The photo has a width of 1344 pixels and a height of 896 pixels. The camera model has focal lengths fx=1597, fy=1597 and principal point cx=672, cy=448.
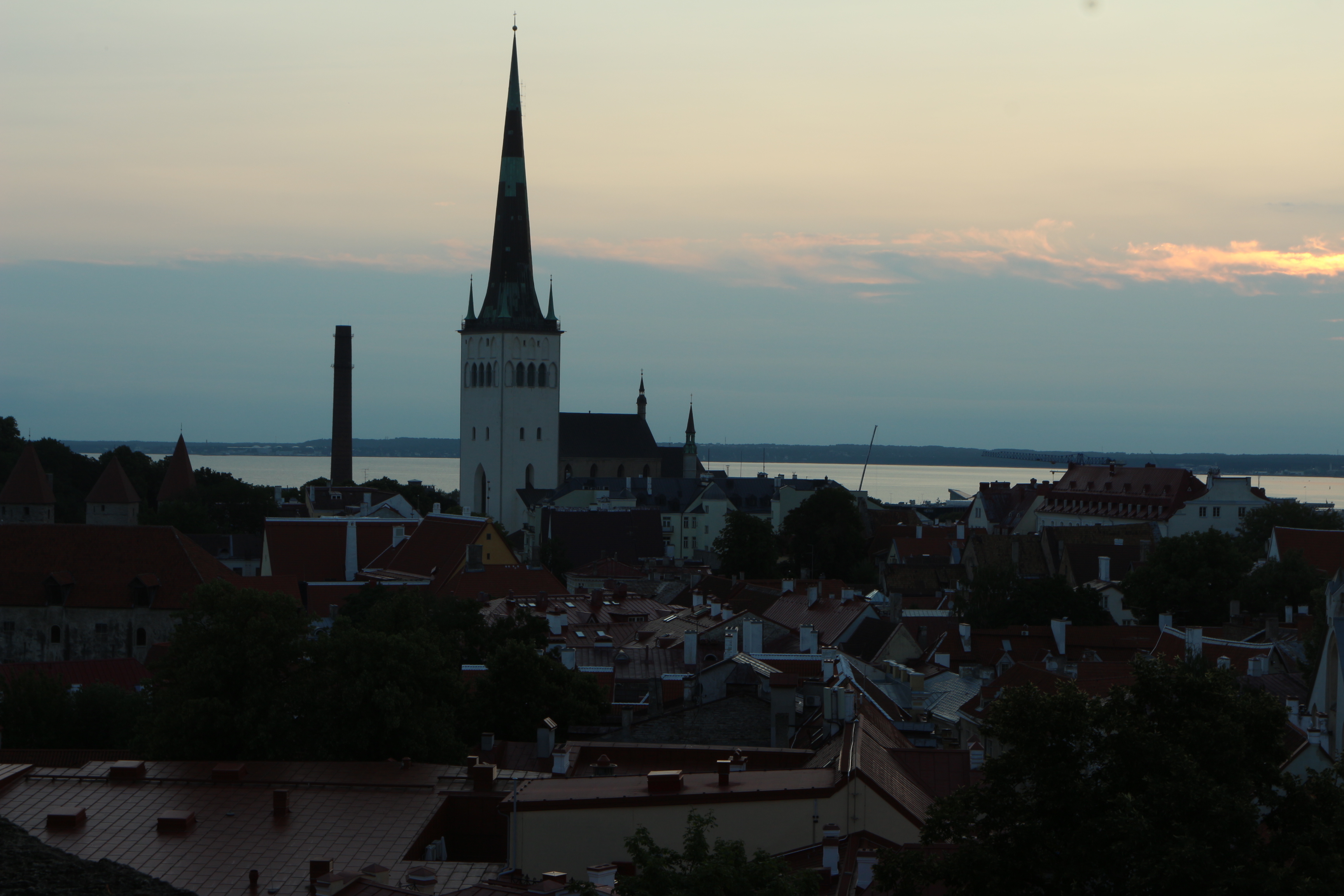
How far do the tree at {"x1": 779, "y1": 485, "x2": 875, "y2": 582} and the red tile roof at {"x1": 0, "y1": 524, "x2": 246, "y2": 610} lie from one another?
37.0 m

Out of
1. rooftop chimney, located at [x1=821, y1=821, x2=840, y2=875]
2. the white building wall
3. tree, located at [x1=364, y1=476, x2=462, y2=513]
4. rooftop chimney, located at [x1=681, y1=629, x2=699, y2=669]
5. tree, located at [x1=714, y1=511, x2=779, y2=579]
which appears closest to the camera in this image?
rooftop chimney, located at [x1=821, y1=821, x2=840, y2=875]

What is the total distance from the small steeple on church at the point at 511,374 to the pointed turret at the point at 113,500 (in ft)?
115

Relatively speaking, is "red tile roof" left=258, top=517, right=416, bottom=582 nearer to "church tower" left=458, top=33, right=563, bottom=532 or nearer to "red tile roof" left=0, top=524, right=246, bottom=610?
"red tile roof" left=0, top=524, right=246, bottom=610

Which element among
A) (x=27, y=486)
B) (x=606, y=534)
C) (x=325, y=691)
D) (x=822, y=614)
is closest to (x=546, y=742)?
(x=325, y=691)

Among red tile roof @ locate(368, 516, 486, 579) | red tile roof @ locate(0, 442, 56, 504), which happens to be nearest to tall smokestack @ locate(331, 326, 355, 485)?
red tile roof @ locate(0, 442, 56, 504)

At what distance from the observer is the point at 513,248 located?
116125 mm

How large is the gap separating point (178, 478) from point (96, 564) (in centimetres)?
4795

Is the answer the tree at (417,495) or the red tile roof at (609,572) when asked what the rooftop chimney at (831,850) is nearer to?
the red tile roof at (609,572)

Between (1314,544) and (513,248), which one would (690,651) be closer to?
(1314,544)

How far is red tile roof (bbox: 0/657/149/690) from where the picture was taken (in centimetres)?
3966

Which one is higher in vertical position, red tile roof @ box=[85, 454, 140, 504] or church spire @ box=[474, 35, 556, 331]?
church spire @ box=[474, 35, 556, 331]

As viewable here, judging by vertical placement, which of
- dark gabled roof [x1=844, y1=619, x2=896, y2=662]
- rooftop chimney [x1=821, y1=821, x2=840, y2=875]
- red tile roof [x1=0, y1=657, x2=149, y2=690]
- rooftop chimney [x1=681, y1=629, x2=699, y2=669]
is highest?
rooftop chimney [x1=821, y1=821, x2=840, y2=875]

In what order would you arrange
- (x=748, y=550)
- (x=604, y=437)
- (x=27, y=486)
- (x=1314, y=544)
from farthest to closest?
(x=604, y=437), (x=748, y=550), (x=27, y=486), (x=1314, y=544)

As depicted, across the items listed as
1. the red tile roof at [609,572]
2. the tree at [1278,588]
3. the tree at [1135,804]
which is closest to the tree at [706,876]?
the tree at [1135,804]
